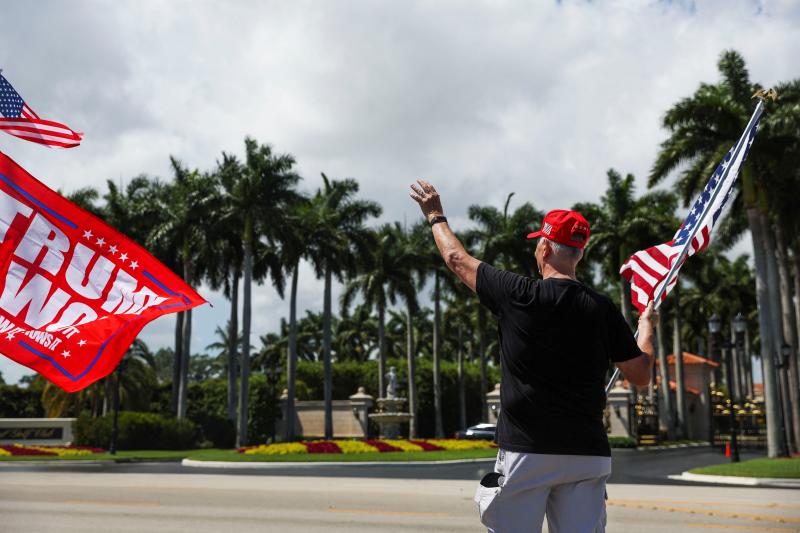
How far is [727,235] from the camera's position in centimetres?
4028

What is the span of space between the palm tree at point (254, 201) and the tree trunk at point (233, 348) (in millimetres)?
3448

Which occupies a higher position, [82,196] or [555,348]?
[82,196]

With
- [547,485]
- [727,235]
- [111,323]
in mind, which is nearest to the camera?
[547,485]

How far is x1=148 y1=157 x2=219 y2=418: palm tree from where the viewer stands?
44031mm

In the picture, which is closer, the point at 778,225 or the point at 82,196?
the point at 778,225

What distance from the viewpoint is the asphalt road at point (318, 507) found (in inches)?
368

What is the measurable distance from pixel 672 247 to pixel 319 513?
6.93 m

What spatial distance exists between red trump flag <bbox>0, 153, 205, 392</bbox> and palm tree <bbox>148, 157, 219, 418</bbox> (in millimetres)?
39668

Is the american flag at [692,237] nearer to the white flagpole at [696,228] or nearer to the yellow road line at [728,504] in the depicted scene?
the white flagpole at [696,228]

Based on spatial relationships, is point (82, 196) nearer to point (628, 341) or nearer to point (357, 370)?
point (357, 370)

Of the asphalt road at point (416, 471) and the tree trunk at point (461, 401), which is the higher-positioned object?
the tree trunk at point (461, 401)

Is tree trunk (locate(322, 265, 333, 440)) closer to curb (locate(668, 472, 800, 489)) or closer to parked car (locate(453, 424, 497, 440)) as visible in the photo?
parked car (locate(453, 424, 497, 440))

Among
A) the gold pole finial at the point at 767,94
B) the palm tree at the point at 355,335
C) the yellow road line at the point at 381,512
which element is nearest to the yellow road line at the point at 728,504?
the yellow road line at the point at 381,512

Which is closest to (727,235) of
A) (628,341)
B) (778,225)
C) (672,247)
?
(778,225)
